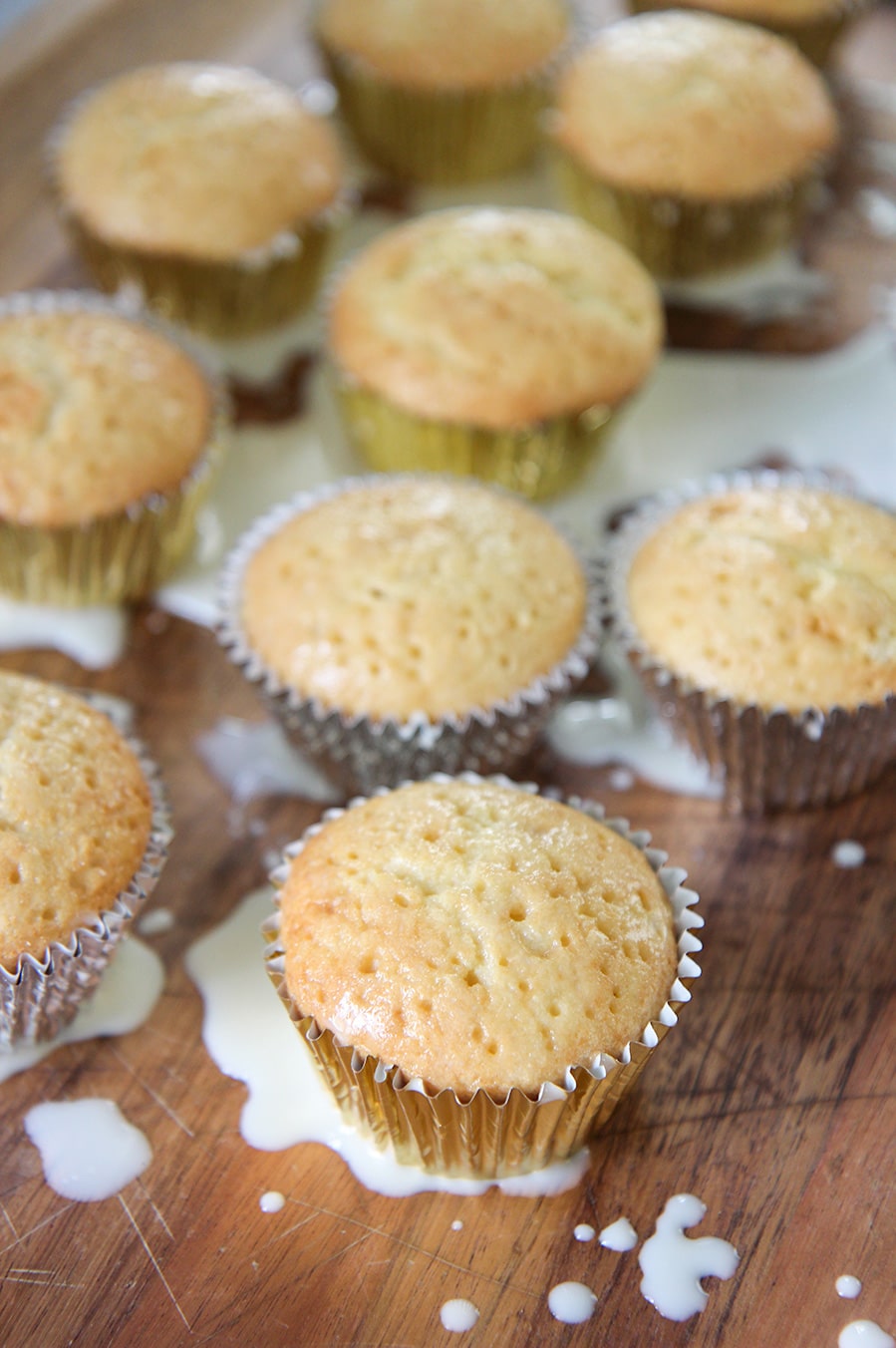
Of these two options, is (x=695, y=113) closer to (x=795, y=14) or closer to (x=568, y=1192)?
(x=795, y=14)

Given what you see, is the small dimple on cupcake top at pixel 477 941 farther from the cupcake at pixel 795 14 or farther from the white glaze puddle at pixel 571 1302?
the cupcake at pixel 795 14

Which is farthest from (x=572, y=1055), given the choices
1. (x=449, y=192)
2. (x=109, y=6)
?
(x=109, y=6)

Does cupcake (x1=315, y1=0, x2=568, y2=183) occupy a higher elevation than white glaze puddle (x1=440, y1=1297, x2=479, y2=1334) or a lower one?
higher

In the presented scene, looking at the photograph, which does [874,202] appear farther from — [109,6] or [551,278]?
[109,6]

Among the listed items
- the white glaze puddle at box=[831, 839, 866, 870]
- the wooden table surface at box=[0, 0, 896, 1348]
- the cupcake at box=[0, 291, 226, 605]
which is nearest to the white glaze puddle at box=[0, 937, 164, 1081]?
the wooden table surface at box=[0, 0, 896, 1348]

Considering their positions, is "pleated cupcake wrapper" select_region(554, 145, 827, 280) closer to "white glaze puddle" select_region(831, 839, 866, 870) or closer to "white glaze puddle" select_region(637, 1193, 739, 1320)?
"white glaze puddle" select_region(831, 839, 866, 870)
